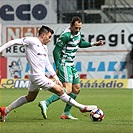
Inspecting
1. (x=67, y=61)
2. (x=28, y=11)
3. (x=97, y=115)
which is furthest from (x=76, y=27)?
(x=28, y=11)

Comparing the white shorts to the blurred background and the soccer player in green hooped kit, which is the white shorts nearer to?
the soccer player in green hooped kit

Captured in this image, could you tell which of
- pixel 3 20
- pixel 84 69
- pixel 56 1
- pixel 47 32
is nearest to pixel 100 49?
pixel 84 69

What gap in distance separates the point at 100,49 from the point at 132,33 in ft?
6.05

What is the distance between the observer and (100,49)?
30078 millimetres

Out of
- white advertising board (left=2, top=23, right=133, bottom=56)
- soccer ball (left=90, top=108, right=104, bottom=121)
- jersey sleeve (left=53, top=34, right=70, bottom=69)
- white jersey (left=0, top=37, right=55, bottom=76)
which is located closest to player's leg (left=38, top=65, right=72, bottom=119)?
jersey sleeve (left=53, top=34, right=70, bottom=69)

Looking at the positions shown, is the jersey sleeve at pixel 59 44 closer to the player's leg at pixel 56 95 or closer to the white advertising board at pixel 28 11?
the player's leg at pixel 56 95

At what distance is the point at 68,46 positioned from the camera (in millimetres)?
12211

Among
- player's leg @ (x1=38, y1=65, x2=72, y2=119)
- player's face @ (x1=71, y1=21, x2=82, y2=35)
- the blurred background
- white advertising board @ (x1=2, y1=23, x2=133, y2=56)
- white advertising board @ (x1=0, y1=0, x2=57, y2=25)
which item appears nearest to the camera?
player's face @ (x1=71, y1=21, x2=82, y2=35)

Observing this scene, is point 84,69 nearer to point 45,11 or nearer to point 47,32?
point 45,11

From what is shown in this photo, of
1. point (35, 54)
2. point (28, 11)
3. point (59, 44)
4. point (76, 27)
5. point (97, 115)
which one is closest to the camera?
point (97, 115)

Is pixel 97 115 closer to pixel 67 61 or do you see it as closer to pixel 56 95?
pixel 56 95

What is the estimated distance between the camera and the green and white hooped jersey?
1202 cm

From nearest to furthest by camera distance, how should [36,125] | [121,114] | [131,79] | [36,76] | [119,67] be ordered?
[36,125], [36,76], [121,114], [131,79], [119,67]

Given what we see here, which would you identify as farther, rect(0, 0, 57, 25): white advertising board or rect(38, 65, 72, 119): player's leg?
rect(0, 0, 57, 25): white advertising board
